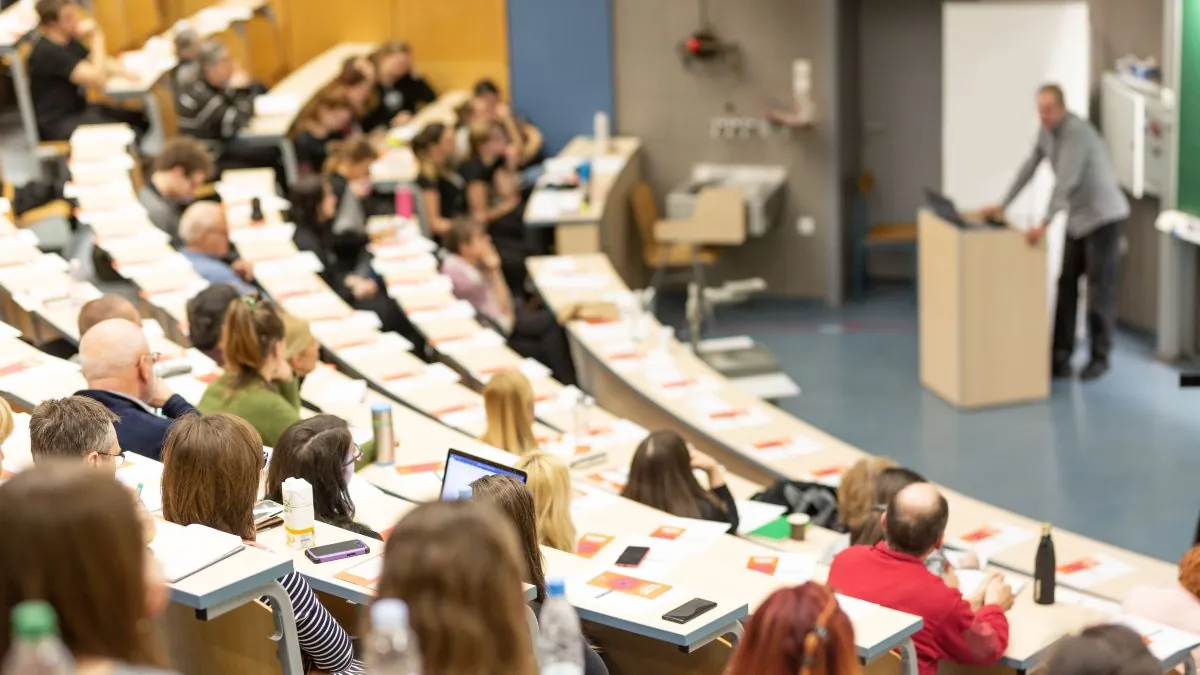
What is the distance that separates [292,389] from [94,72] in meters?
Answer: 4.67

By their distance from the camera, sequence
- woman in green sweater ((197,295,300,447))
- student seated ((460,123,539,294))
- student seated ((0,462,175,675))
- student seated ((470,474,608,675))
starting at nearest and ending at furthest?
student seated ((0,462,175,675)) < student seated ((470,474,608,675)) < woman in green sweater ((197,295,300,447)) < student seated ((460,123,539,294))

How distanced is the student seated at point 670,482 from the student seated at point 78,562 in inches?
133

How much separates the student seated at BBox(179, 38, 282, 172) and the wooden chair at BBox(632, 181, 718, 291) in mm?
2901

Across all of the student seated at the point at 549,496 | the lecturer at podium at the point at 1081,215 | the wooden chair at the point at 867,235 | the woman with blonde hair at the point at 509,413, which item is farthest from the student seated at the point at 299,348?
the wooden chair at the point at 867,235

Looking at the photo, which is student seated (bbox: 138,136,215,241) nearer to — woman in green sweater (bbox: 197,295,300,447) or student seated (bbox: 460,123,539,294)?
student seated (bbox: 460,123,539,294)

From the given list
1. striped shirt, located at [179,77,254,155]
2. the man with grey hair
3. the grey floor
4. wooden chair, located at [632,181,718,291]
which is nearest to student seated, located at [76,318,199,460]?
the man with grey hair

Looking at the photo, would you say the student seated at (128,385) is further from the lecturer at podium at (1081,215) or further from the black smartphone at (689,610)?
the lecturer at podium at (1081,215)

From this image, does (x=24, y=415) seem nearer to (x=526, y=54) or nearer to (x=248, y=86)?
(x=248, y=86)

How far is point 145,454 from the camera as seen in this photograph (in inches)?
188

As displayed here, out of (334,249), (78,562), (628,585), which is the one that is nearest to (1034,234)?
(334,249)

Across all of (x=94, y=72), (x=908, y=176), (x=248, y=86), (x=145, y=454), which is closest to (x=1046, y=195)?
(x=908, y=176)

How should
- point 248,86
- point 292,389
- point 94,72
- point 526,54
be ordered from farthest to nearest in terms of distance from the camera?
point 526,54, point 248,86, point 94,72, point 292,389

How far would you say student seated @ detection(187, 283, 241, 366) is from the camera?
6.37m

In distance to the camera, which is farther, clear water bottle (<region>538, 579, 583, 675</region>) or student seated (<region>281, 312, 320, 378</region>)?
student seated (<region>281, 312, 320, 378</region>)
